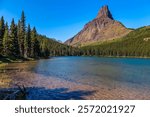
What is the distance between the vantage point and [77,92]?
95.1 feet

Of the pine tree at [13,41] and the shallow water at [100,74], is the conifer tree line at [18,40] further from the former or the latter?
the shallow water at [100,74]

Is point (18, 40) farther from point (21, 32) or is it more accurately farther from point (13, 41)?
point (13, 41)

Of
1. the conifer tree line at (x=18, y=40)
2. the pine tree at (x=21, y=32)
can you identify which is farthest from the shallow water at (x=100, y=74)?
the pine tree at (x=21, y=32)

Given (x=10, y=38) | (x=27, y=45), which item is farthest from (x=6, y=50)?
(x=27, y=45)

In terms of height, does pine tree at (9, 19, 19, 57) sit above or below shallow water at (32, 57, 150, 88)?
above

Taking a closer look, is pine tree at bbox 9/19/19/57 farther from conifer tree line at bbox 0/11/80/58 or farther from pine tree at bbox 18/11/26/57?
pine tree at bbox 18/11/26/57

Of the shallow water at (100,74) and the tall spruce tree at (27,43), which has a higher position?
the tall spruce tree at (27,43)

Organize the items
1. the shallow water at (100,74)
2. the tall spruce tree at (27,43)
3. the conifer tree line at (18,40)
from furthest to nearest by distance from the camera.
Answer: the tall spruce tree at (27,43) < the conifer tree line at (18,40) < the shallow water at (100,74)

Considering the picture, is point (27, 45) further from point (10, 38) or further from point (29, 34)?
point (10, 38)

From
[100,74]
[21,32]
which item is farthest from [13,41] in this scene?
[100,74]

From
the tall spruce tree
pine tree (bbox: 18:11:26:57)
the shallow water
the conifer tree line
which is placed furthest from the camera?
the tall spruce tree

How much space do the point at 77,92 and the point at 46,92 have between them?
345cm

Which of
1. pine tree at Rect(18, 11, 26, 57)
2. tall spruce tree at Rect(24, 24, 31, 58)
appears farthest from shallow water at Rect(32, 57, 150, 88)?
tall spruce tree at Rect(24, 24, 31, 58)

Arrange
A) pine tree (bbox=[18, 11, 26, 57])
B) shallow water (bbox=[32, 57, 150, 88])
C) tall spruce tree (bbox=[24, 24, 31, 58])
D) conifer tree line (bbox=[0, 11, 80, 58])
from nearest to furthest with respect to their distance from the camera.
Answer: shallow water (bbox=[32, 57, 150, 88]), conifer tree line (bbox=[0, 11, 80, 58]), pine tree (bbox=[18, 11, 26, 57]), tall spruce tree (bbox=[24, 24, 31, 58])
